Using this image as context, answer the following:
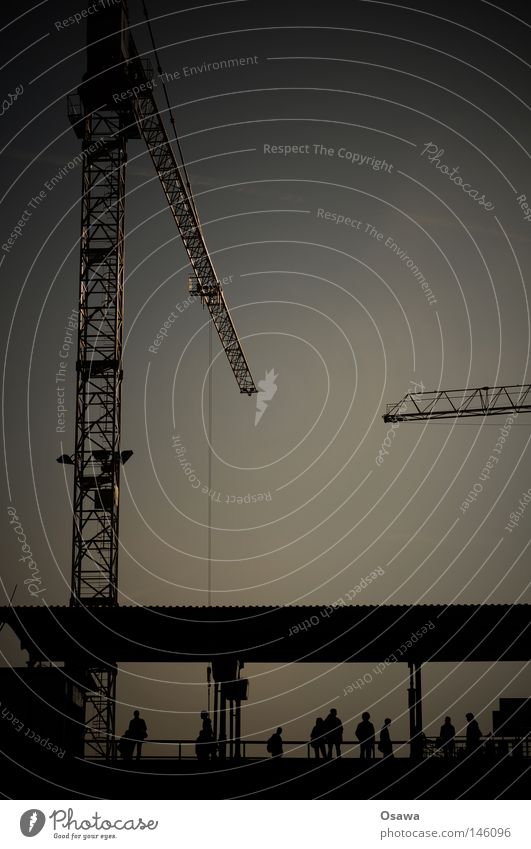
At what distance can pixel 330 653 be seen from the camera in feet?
124

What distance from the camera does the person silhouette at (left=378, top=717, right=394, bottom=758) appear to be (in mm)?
30438

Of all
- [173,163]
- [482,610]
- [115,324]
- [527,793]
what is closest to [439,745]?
[527,793]

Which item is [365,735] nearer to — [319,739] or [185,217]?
[319,739]

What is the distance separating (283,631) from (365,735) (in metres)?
7.36

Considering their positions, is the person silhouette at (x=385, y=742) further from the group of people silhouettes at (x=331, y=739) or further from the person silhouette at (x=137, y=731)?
the person silhouette at (x=137, y=731)

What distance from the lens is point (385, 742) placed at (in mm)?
30422

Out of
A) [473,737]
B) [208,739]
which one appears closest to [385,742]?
[473,737]
